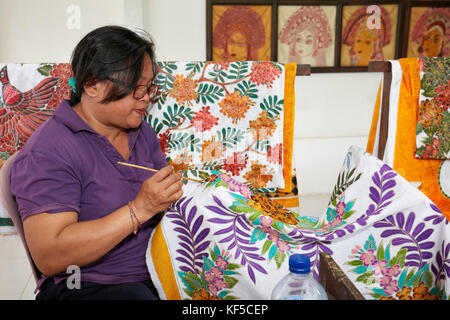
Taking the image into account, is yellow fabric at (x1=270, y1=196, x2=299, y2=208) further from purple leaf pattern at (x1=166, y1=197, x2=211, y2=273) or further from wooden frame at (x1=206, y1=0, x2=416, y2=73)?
wooden frame at (x1=206, y1=0, x2=416, y2=73)

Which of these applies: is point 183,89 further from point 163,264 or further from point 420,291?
point 420,291

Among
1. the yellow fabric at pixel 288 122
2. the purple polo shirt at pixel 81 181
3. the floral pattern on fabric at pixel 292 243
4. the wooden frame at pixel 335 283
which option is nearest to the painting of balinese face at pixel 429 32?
the yellow fabric at pixel 288 122

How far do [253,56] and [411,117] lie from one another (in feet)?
4.85

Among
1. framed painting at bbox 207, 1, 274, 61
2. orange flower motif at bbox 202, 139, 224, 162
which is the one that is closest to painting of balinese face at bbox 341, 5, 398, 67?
framed painting at bbox 207, 1, 274, 61

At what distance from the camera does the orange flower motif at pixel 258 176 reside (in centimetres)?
160

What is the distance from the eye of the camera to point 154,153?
132 cm

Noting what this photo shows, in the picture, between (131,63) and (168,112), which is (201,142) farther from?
(131,63)

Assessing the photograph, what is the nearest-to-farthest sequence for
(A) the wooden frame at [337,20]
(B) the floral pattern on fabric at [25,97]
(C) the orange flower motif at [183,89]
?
1. (B) the floral pattern on fabric at [25,97]
2. (C) the orange flower motif at [183,89]
3. (A) the wooden frame at [337,20]

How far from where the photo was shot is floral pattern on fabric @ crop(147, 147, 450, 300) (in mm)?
916

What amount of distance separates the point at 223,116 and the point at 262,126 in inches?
6.0

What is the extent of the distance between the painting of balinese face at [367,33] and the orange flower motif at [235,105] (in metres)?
1.73

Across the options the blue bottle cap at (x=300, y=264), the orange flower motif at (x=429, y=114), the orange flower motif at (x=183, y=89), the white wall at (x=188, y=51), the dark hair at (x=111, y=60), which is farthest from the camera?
the white wall at (x=188, y=51)

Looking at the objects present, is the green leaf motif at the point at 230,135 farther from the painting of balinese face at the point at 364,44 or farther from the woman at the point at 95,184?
the painting of balinese face at the point at 364,44

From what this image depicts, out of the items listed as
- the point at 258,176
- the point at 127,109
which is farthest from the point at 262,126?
the point at 127,109
